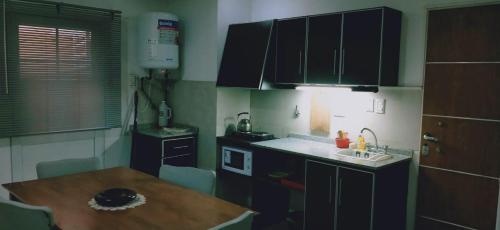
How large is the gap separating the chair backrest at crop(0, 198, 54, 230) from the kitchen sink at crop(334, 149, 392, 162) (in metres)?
2.21

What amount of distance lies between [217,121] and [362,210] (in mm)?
1803

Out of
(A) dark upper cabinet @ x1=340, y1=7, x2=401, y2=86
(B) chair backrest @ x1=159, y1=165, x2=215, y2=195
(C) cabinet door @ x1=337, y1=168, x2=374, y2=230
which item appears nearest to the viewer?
(B) chair backrest @ x1=159, y1=165, x2=215, y2=195

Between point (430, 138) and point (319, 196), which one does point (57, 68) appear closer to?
point (319, 196)

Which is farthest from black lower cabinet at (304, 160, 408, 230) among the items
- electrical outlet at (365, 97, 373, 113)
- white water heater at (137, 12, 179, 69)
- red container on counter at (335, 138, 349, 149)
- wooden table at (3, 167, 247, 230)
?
white water heater at (137, 12, 179, 69)

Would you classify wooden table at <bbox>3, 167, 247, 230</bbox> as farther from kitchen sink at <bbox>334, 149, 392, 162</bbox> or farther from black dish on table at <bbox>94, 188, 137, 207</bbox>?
kitchen sink at <bbox>334, 149, 392, 162</bbox>

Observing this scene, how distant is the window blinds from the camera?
379 cm

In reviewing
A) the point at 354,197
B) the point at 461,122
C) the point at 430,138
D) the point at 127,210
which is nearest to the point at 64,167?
the point at 127,210

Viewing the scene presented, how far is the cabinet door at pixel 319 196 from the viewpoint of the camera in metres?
3.25

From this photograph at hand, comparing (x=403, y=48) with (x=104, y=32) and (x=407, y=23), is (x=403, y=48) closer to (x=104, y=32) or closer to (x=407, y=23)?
(x=407, y=23)

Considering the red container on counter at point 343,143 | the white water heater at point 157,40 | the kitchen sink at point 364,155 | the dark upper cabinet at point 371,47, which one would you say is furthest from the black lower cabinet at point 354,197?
the white water heater at point 157,40

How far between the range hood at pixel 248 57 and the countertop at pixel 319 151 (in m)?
0.56

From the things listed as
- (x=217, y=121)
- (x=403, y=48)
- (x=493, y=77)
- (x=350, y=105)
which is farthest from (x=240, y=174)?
(x=493, y=77)

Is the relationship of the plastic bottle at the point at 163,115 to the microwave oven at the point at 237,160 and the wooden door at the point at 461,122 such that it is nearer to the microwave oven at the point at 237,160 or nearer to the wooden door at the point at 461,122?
the microwave oven at the point at 237,160

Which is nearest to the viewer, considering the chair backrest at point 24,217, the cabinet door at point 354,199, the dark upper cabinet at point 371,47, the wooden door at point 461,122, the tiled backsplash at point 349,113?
the chair backrest at point 24,217
